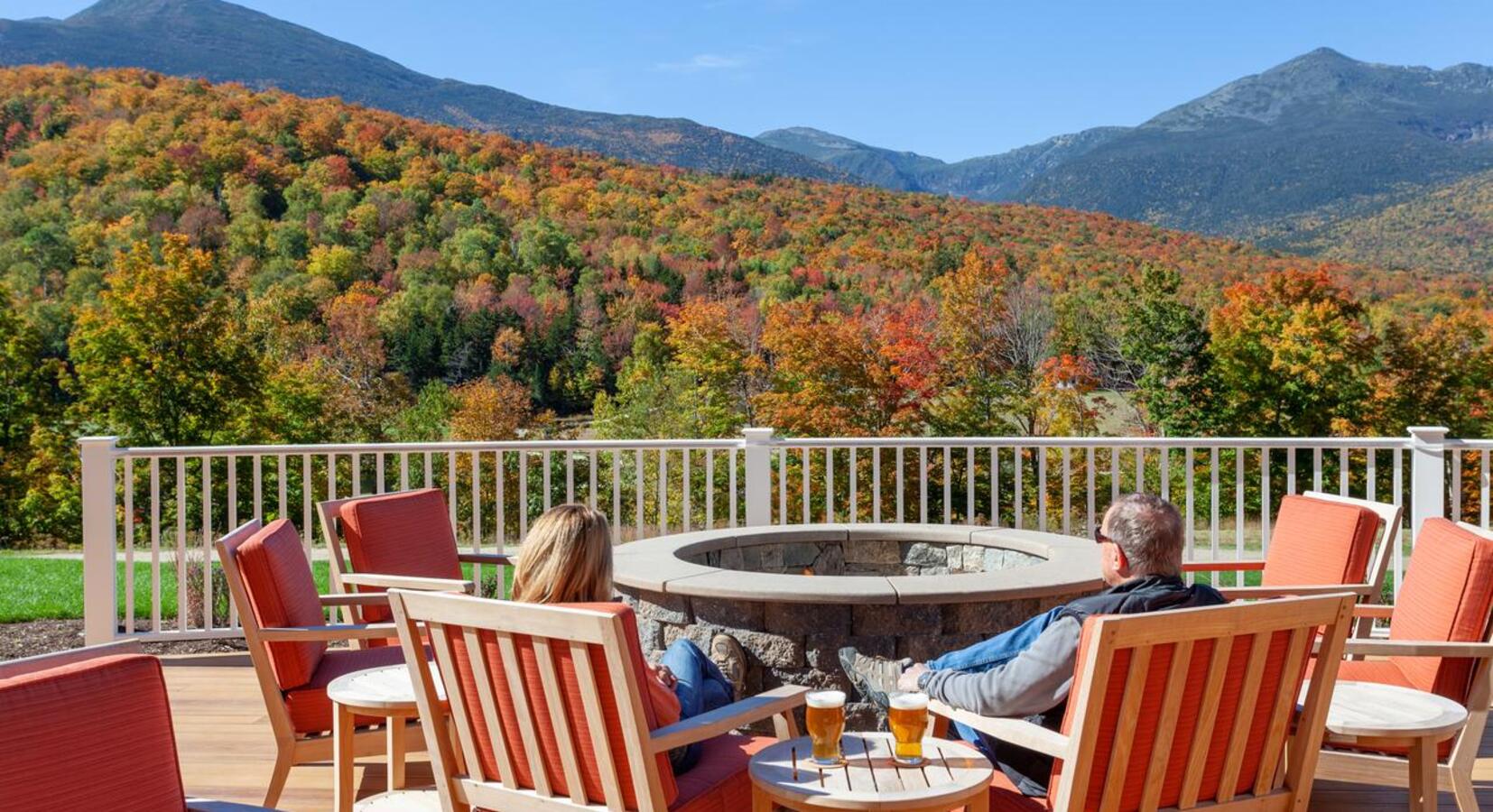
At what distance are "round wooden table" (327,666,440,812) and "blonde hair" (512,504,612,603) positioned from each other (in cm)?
50

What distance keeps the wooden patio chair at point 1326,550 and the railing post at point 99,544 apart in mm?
4325

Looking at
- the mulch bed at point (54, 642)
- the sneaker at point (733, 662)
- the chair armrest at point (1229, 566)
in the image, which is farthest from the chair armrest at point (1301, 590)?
the mulch bed at point (54, 642)

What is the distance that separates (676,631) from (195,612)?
14.2ft

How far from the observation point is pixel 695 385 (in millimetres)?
19969

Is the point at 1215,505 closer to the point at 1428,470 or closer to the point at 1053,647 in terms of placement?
the point at 1428,470

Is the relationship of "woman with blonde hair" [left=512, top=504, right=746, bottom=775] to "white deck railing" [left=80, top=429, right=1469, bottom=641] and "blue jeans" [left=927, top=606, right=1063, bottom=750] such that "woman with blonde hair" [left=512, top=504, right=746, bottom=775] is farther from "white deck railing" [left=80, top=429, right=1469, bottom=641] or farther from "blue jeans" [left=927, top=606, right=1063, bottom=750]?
"white deck railing" [left=80, top=429, right=1469, bottom=641]

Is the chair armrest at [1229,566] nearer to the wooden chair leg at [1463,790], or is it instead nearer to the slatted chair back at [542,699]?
the wooden chair leg at [1463,790]

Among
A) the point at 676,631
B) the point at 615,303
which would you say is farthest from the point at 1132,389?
the point at 676,631

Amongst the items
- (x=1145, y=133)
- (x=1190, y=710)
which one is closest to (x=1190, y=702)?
(x=1190, y=710)

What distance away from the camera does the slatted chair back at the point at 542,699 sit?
2098 mm

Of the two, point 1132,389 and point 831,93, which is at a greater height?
point 831,93

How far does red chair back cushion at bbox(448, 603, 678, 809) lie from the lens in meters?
2.13

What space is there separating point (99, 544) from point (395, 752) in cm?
260

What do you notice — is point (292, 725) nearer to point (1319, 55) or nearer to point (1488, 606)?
point (1488, 606)
